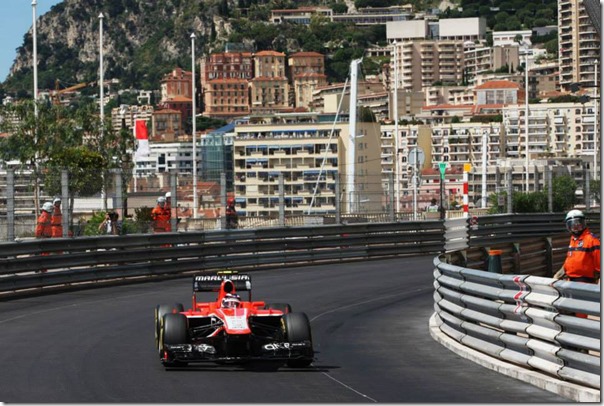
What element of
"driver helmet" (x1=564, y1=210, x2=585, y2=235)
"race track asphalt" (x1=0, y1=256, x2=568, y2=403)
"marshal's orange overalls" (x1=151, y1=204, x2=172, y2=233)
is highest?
"driver helmet" (x1=564, y1=210, x2=585, y2=235)

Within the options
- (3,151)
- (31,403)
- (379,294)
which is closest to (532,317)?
(31,403)

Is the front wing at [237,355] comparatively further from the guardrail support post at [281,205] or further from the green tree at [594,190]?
the green tree at [594,190]

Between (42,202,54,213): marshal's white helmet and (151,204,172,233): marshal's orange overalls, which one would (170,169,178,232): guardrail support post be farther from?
(42,202,54,213): marshal's white helmet

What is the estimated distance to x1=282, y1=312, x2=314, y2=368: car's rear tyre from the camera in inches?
554

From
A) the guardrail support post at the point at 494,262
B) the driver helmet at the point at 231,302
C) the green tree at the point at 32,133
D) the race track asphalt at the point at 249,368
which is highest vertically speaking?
the green tree at the point at 32,133

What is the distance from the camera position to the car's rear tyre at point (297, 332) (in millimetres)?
14078

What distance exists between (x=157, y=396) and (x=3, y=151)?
55093mm

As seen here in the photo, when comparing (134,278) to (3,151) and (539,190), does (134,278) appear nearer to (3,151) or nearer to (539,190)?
(539,190)

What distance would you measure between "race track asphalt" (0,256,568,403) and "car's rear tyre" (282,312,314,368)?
123 mm

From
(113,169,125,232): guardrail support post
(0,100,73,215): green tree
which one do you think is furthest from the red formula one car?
(0,100,73,215): green tree

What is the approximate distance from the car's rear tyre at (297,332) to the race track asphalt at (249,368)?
12 centimetres

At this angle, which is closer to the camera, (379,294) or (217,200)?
(379,294)

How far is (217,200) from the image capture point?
28.9 meters

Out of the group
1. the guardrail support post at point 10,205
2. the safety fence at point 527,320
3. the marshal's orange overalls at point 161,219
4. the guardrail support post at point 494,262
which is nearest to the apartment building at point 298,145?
the marshal's orange overalls at point 161,219
